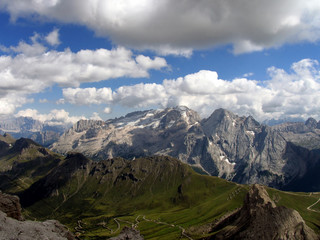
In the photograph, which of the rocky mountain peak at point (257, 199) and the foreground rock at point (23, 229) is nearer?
the foreground rock at point (23, 229)

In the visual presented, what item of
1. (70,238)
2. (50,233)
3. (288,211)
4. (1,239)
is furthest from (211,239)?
(1,239)

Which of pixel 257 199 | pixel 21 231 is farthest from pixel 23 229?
pixel 257 199

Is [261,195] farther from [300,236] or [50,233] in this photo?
[50,233]

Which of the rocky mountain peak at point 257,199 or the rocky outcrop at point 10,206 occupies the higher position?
the rocky outcrop at point 10,206

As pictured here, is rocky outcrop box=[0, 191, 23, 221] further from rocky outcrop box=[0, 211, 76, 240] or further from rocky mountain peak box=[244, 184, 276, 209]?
rocky mountain peak box=[244, 184, 276, 209]

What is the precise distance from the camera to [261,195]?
160m

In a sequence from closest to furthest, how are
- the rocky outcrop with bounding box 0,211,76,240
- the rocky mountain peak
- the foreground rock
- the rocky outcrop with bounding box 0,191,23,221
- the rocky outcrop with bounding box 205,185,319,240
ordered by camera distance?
the rocky outcrop with bounding box 0,211,76,240
the foreground rock
the rocky outcrop with bounding box 0,191,23,221
the rocky outcrop with bounding box 205,185,319,240
the rocky mountain peak

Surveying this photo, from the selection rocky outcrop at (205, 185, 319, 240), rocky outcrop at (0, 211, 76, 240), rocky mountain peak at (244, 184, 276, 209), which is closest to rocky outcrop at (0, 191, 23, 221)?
rocky outcrop at (0, 211, 76, 240)

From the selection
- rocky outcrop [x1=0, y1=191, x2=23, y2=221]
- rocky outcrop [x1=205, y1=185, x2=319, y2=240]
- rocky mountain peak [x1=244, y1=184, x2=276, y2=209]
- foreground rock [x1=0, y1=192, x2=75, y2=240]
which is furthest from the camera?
rocky mountain peak [x1=244, y1=184, x2=276, y2=209]

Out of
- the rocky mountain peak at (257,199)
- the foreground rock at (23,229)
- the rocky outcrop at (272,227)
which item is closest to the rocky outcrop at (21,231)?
the foreground rock at (23,229)

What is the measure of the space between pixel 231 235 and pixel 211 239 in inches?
1001

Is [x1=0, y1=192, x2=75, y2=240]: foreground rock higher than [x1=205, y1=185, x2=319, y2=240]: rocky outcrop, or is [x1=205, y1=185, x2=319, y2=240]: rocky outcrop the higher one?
[x1=0, y1=192, x2=75, y2=240]: foreground rock

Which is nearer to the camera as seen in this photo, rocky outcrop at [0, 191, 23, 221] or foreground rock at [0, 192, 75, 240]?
foreground rock at [0, 192, 75, 240]

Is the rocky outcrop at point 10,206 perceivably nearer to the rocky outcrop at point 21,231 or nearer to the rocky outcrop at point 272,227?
the rocky outcrop at point 21,231
